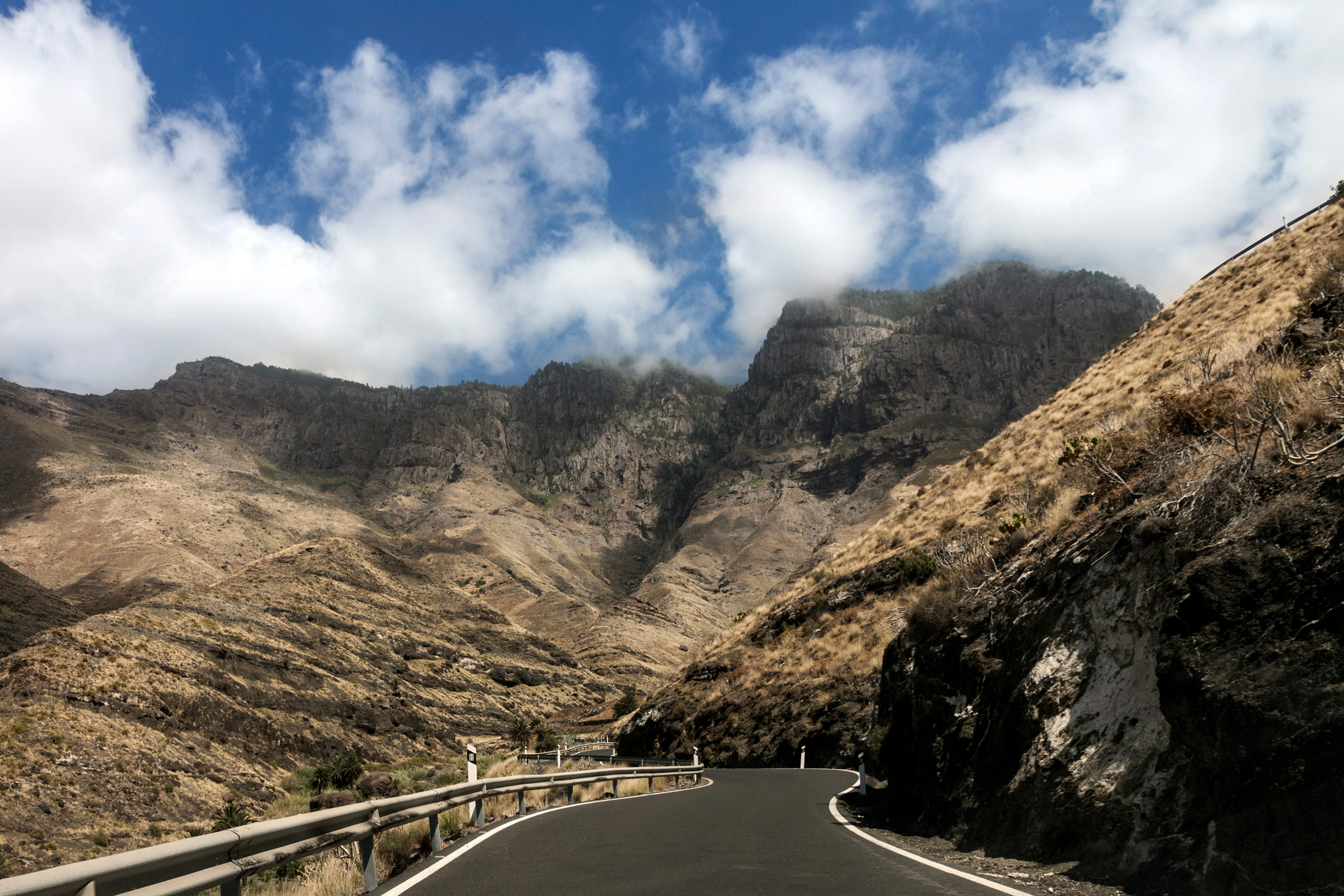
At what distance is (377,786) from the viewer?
23266 millimetres

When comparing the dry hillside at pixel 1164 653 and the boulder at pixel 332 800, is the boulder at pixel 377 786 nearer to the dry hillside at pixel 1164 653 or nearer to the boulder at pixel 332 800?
the boulder at pixel 332 800

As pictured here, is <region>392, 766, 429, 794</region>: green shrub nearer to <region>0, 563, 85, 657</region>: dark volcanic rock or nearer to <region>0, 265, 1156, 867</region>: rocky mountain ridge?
<region>0, 265, 1156, 867</region>: rocky mountain ridge

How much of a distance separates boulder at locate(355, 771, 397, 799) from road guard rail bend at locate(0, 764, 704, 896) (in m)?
14.1

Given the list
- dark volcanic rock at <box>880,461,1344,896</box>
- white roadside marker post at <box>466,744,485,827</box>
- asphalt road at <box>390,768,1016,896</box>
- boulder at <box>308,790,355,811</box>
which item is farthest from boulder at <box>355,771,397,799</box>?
dark volcanic rock at <box>880,461,1344,896</box>

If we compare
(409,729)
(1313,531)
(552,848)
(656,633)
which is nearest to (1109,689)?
(1313,531)

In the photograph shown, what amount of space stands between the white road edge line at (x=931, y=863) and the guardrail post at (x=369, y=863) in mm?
466

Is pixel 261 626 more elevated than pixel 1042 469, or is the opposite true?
pixel 1042 469

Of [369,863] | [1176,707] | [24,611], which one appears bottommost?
[369,863]

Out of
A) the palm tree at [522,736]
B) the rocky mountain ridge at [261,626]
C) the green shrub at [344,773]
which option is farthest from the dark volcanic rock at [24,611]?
the palm tree at [522,736]

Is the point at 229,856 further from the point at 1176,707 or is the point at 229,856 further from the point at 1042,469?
the point at 1042,469

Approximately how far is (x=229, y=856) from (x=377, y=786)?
20.3m

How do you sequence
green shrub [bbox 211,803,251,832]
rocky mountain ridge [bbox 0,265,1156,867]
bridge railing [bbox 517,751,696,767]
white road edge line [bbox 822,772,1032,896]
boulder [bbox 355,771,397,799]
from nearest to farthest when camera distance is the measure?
white road edge line [bbox 822,772,1032,896], boulder [bbox 355,771,397,799], green shrub [bbox 211,803,251,832], bridge railing [bbox 517,751,696,767], rocky mountain ridge [bbox 0,265,1156,867]

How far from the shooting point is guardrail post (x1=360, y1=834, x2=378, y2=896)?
675 cm

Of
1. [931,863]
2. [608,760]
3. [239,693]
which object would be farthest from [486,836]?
[239,693]
